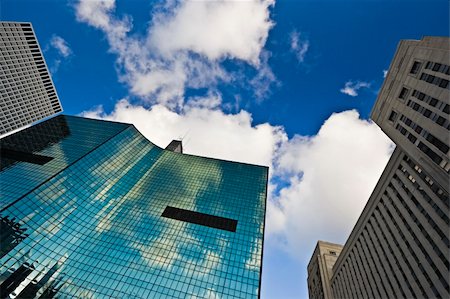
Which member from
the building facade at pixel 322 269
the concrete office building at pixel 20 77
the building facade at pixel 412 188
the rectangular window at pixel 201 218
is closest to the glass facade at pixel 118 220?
the rectangular window at pixel 201 218

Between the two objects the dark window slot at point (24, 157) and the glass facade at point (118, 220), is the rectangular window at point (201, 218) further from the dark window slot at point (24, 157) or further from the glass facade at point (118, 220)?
the dark window slot at point (24, 157)

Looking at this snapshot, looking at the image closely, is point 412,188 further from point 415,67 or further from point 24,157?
point 24,157

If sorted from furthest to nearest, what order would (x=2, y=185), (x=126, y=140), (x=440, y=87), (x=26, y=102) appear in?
1. (x=26, y=102)
2. (x=126, y=140)
3. (x=2, y=185)
4. (x=440, y=87)

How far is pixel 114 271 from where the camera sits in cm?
6175

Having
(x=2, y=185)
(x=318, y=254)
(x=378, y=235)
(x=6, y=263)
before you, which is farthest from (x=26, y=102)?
(x=378, y=235)

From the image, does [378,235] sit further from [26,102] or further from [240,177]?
[26,102]

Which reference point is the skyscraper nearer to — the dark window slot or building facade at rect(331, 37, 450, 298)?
building facade at rect(331, 37, 450, 298)

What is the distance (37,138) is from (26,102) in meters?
115

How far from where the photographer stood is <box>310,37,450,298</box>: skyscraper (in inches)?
1447

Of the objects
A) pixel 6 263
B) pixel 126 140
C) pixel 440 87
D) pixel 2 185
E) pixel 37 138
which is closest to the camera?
pixel 440 87

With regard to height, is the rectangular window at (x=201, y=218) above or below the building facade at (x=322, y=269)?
below

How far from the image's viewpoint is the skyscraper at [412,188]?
3675 centimetres

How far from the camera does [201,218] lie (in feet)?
270

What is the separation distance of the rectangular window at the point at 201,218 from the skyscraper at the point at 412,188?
38214 millimetres
